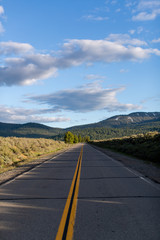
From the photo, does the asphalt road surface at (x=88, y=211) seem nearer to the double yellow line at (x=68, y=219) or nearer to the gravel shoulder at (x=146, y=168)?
the double yellow line at (x=68, y=219)

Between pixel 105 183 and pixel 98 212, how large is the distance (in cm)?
389

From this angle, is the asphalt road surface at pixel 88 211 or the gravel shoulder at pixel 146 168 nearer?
the asphalt road surface at pixel 88 211

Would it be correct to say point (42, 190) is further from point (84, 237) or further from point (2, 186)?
point (84, 237)

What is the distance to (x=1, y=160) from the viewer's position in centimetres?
1862

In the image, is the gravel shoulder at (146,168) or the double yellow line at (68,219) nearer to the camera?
the double yellow line at (68,219)

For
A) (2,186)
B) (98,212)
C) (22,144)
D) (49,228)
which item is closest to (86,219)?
(98,212)

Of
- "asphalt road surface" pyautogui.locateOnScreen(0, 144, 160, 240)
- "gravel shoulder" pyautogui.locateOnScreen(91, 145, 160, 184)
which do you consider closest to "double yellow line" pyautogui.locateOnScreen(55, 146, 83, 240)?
"asphalt road surface" pyautogui.locateOnScreen(0, 144, 160, 240)

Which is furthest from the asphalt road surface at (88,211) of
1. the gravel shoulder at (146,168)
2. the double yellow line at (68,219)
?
the gravel shoulder at (146,168)

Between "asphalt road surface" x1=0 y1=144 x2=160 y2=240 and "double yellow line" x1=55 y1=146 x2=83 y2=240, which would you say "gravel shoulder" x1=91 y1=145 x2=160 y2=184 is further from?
"double yellow line" x1=55 y1=146 x2=83 y2=240

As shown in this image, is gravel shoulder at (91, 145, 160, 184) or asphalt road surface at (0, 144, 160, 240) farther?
gravel shoulder at (91, 145, 160, 184)

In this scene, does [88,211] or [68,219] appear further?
[88,211]

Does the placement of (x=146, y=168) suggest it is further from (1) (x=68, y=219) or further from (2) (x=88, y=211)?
(1) (x=68, y=219)

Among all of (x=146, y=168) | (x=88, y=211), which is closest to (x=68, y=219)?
(x=88, y=211)

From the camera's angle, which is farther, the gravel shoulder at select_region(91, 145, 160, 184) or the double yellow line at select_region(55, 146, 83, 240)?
the gravel shoulder at select_region(91, 145, 160, 184)
